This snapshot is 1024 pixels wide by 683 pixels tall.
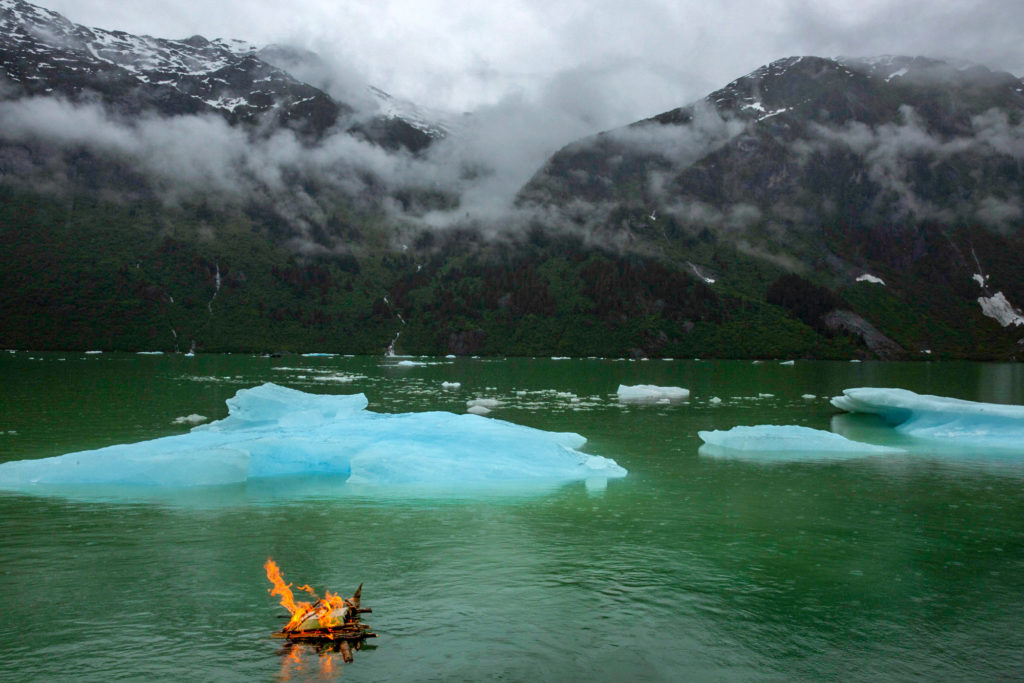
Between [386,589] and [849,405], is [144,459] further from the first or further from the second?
[849,405]

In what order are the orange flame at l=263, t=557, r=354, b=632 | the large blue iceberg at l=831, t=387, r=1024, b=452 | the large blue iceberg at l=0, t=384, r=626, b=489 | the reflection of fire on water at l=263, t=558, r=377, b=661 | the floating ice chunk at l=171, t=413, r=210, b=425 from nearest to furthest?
the reflection of fire on water at l=263, t=558, r=377, b=661
the orange flame at l=263, t=557, r=354, b=632
the large blue iceberg at l=0, t=384, r=626, b=489
the large blue iceberg at l=831, t=387, r=1024, b=452
the floating ice chunk at l=171, t=413, r=210, b=425

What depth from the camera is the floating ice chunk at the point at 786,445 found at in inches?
1455

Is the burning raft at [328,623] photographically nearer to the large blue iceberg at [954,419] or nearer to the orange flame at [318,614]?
the orange flame at [318,614]

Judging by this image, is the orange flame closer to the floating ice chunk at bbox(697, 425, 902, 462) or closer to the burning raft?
the burning raft

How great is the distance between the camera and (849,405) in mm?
55469

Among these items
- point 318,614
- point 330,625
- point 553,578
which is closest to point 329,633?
point 330,625

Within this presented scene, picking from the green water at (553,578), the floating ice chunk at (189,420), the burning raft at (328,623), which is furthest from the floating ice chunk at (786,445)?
the floating ice chunk at (189,420)

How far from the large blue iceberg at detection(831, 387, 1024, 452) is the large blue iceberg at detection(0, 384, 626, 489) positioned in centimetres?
2464

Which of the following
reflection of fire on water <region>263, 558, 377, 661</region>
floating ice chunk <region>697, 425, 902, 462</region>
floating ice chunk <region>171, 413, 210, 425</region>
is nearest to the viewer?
reflection of fire on water <region>263, 558, 377, 661</region>

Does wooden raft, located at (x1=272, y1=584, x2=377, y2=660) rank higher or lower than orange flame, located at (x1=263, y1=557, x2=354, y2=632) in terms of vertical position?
lower

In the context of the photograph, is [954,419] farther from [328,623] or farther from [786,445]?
[328,623]

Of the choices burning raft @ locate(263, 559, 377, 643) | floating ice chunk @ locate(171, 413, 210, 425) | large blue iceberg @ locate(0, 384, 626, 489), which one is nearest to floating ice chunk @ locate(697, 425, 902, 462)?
large blue iceberg @ locate(0, 384, 626, 489)

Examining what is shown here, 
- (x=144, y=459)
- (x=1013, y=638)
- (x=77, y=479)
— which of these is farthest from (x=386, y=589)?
(x=77, y=479)

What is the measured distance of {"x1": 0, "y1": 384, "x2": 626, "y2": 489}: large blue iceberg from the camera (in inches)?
1026
